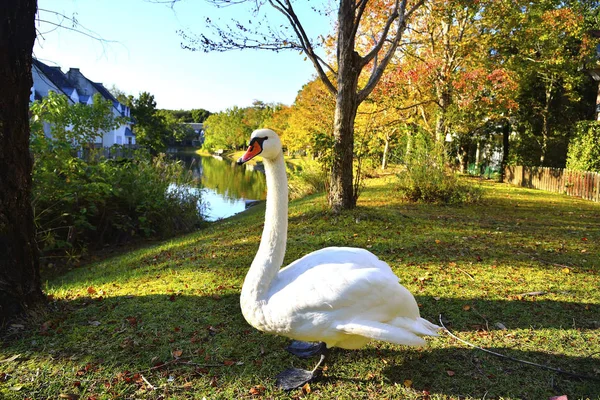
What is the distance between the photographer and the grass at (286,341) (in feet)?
8.97

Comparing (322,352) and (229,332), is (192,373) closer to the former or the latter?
(229,332)

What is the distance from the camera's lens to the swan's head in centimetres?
276

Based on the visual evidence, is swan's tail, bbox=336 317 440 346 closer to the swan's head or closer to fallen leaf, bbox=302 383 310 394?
fallen leaf, bbox=302 383 310 394

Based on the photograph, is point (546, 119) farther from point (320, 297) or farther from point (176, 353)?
point (176, 353)

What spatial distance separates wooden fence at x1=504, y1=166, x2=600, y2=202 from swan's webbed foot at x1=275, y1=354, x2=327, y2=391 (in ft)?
46.3

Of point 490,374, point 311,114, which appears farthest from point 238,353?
point 311,114

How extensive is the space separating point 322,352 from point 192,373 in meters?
0.96

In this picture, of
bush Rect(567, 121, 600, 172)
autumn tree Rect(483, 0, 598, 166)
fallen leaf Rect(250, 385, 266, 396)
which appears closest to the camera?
fallen leaf Rect(250, 385, 266, 396)

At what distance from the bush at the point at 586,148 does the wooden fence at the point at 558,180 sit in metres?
0.53

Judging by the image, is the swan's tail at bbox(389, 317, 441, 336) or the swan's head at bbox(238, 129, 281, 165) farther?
the swan's head at bbox(238, 129, 281, 165)

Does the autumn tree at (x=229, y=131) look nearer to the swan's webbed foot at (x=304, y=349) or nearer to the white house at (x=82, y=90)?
the white house at (x=82, y=90)

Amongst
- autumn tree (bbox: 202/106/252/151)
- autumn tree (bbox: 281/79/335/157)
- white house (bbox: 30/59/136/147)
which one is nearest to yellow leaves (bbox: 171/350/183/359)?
autumn tree (bbox: 281/79/335/157)

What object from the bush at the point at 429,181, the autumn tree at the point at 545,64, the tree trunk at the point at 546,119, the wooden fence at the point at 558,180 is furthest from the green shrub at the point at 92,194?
the tree trunk at the point at 546,119

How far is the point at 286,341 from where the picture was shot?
11.1 feet
